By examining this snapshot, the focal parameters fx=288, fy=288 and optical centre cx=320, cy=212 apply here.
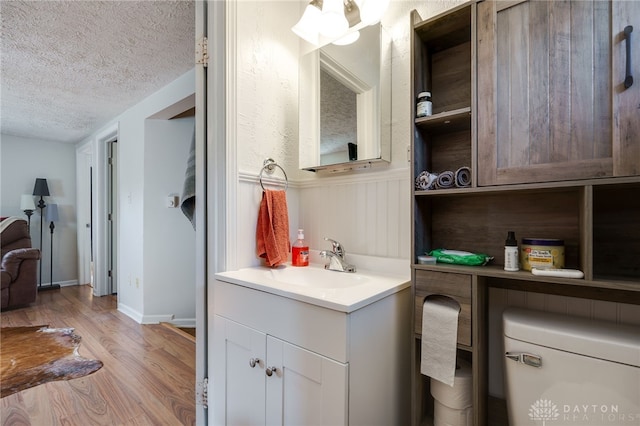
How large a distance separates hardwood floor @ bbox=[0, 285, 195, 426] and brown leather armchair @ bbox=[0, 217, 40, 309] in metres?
0.39

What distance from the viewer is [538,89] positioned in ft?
2.81

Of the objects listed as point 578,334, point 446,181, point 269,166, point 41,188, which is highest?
point 41,188

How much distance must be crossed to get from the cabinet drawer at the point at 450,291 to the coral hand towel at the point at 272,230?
631 millimetres

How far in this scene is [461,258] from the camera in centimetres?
102

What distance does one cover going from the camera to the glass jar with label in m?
1.08

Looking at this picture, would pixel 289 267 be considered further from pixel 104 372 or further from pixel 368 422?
pixel 104 372

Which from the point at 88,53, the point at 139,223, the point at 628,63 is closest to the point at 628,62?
the point at 628,63

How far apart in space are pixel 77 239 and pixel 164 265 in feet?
8.86

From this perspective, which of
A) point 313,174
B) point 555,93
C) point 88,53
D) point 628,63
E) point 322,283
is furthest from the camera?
point 88,53

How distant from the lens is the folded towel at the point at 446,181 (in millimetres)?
1040

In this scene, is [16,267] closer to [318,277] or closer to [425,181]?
[318,277]

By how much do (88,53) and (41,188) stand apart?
3.06m

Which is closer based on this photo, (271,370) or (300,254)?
(271,370)

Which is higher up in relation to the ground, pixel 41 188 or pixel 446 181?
pixel 41 188
